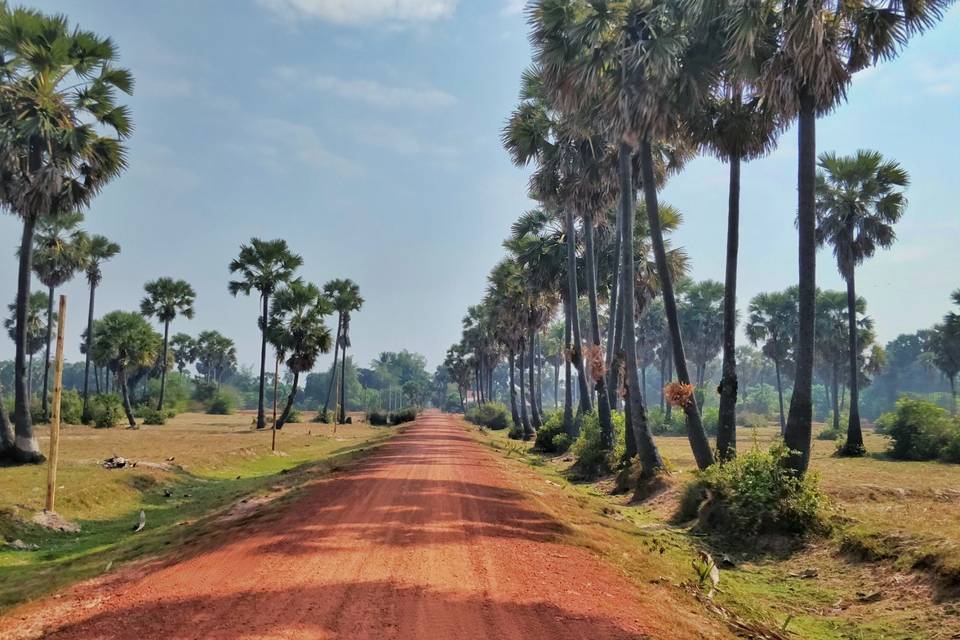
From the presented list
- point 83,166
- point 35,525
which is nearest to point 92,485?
point 35,525

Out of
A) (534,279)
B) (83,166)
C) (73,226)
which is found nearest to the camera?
(83,166)

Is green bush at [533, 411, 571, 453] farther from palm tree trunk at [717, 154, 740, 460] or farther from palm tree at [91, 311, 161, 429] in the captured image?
palm tree at [91, 311, 161, 429]

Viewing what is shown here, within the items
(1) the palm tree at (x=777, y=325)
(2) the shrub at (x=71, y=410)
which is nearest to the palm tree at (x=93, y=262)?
(2) the shrub at (x=71, y=410)

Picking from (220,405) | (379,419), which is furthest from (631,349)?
(220,405)

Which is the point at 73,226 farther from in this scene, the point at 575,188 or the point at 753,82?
the point at 753,82

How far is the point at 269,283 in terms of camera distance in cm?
5109

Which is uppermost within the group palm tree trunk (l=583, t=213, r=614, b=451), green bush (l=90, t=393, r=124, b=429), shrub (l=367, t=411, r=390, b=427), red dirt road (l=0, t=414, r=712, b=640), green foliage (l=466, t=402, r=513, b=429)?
palm tree trunk (l=583, t=213, r=614, b=451)

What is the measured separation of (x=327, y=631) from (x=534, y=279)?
30206 mm

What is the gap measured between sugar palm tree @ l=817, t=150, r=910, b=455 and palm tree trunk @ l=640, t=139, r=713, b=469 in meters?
17.1

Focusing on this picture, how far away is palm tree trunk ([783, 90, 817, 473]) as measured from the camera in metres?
12.1

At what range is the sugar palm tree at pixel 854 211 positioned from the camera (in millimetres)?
29641

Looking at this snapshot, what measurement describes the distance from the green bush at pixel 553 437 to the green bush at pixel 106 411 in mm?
33516

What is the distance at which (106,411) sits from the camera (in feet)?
161

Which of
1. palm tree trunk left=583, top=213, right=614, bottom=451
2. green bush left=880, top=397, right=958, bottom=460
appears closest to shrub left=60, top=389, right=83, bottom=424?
palm tree trunk left=583, top=213, right=614, bottom=451
